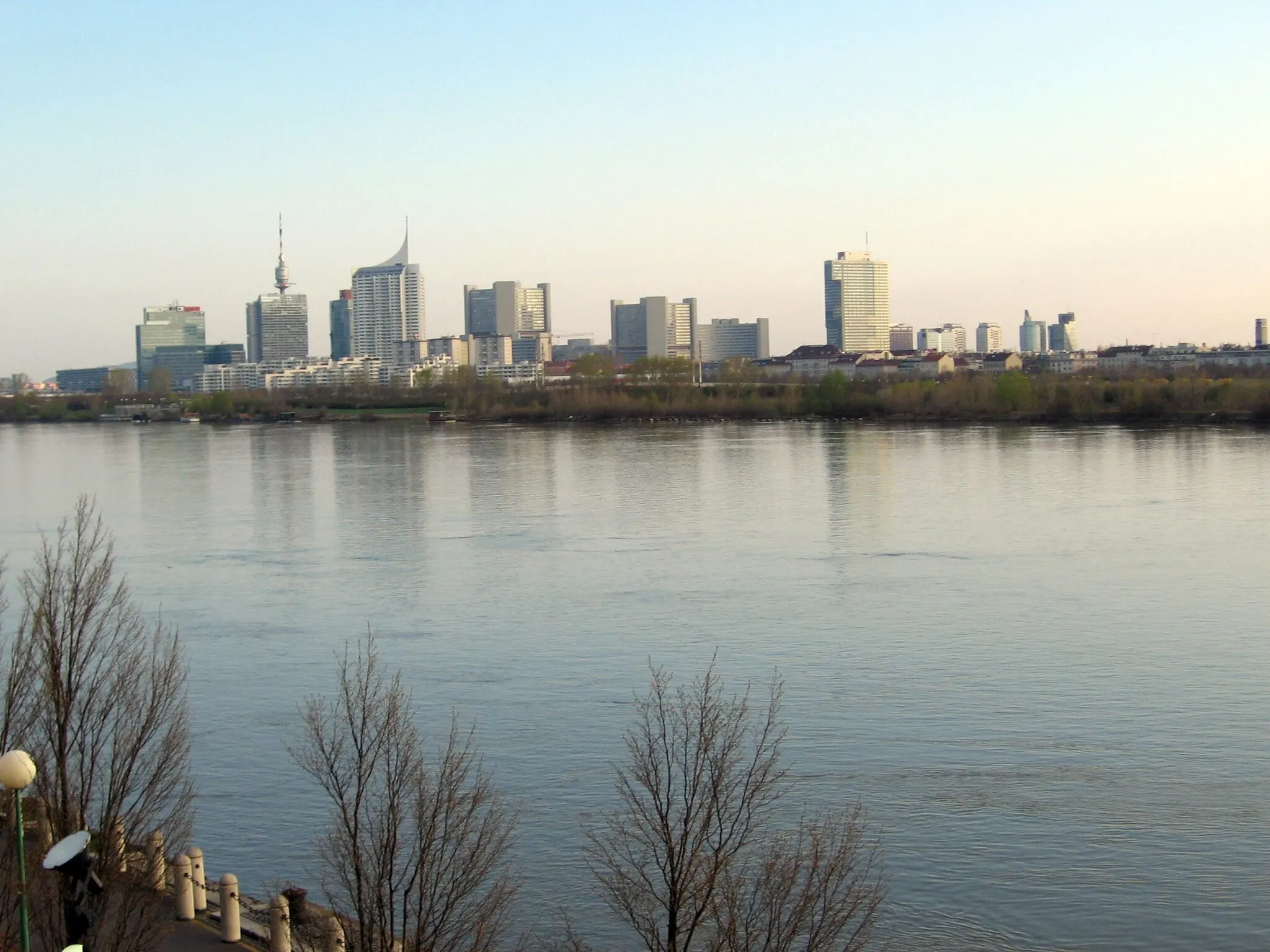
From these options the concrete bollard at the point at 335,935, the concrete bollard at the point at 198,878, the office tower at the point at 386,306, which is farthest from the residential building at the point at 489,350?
the concrete bollard at the point at 335,935

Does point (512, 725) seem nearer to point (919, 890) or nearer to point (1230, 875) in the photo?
point (919, 890)

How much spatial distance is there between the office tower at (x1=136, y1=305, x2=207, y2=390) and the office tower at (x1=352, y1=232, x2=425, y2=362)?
1291 cm

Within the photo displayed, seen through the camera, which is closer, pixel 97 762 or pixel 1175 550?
pixel 97 762

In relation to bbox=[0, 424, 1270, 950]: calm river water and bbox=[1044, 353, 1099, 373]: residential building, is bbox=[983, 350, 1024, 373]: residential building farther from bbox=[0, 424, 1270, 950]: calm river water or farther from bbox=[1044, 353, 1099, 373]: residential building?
bbox=[0, 424, 1270, 950]: calm river water

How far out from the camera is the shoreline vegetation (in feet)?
116

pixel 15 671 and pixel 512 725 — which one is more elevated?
pixel 15 671

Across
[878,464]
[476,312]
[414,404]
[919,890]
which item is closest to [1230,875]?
[919,890]

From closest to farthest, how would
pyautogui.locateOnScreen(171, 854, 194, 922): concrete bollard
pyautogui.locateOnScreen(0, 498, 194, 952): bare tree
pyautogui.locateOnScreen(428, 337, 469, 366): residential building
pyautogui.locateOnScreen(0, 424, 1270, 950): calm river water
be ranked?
pyautogui.locateOnScreen(0, 498, 194, 952): bare tree < pyautogui.locateOnScreen(171, 854, 194, 922): concrete bollard < pyautogui.locateOnScreen(0, 424, 1270, 950): calm river water < pyautogui.locateOnScreen(428, 337, 469, 366): residential building

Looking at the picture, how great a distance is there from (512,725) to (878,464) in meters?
17.0

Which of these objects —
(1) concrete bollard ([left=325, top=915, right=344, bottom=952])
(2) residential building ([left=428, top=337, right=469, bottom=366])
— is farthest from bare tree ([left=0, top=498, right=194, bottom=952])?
(2) residential building ([left=428, top=337, right=469, bottom=366])

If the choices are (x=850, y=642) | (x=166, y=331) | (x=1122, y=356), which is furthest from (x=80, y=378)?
(x=850, y=642)

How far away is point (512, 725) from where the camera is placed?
28.3 feet

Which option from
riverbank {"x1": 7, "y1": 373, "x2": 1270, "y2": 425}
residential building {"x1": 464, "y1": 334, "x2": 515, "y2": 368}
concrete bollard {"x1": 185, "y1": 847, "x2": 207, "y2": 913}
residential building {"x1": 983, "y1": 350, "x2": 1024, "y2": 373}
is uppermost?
residential building {"x1": 464, "y1": 334, "x2": 515, "y2": 368}

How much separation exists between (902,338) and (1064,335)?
14.2 meters
